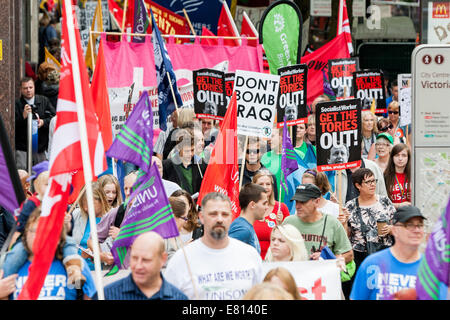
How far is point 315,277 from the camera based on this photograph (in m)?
8.27

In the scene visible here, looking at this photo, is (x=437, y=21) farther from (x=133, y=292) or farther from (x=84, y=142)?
(x=133, y=292)

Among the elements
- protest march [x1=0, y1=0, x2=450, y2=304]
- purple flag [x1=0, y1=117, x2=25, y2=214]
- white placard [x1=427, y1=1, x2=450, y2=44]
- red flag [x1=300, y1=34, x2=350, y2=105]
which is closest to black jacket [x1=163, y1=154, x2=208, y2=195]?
protest march [x1=0, y1=0, x2=450, y2=304]

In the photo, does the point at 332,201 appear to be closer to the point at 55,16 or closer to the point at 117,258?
the point at 117,258

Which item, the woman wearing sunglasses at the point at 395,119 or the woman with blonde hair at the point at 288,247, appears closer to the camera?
the woman with blonde hair at the point at 288,247

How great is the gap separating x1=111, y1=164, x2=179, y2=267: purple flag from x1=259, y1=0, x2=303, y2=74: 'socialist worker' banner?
280 inches

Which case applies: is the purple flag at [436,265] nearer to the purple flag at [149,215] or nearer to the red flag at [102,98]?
the purple flag at [149,215]

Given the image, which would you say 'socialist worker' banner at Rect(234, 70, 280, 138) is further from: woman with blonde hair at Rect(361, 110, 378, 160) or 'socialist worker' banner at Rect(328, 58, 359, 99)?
'socialist worker' banner at Rect(328, 58, 359, 99)

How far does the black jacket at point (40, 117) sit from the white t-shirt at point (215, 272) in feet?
23.4

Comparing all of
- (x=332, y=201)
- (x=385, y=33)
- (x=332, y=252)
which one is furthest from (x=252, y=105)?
(x=385, y=33)

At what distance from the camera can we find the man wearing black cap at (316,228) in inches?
371

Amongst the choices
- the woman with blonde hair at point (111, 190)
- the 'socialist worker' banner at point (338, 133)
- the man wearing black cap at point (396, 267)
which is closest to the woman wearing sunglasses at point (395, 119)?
the 'socialist worker' banner at point (338, 133)

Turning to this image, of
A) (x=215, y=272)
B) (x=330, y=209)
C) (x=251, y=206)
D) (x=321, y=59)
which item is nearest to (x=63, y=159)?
(x=215, y=272)
